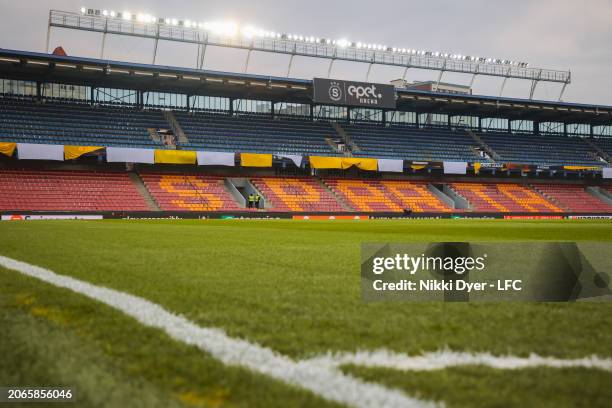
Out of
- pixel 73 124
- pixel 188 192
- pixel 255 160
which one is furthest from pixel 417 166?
pixel 73 124

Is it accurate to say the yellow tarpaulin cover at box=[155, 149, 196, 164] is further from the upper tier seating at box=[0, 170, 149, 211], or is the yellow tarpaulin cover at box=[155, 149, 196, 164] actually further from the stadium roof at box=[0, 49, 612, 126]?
the stadium roof at box=[0, 49, 612, 126]

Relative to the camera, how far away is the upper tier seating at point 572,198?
50.5m

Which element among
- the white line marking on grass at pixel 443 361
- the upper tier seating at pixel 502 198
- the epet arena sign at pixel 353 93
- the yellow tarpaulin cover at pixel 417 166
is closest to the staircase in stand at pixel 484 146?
the upper tier seating at pixel 502 198

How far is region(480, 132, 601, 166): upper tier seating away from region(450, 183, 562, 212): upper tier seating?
267 centimetres

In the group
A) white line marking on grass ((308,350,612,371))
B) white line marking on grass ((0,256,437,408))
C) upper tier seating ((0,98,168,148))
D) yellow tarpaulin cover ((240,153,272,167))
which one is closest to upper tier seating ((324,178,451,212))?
yellow tarpaulin cover ((240,153,272,167))

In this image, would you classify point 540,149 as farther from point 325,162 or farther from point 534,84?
point 325,162

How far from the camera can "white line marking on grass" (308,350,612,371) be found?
253cm

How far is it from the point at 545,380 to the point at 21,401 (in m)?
2.01

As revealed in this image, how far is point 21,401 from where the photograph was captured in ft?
6.95

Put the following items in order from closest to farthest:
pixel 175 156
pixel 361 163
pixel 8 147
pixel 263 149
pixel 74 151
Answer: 1. pixel 8 147
2. pixel 74 151
3. pixel 175 156
4. pixel 263 149
5. pixel 361 163

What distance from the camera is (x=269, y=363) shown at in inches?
101

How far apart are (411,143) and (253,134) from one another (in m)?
14.2

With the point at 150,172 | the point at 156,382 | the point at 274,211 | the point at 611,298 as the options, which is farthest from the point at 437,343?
the point at 150,172

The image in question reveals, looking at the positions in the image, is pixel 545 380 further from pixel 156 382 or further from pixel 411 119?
pixel 411 119
